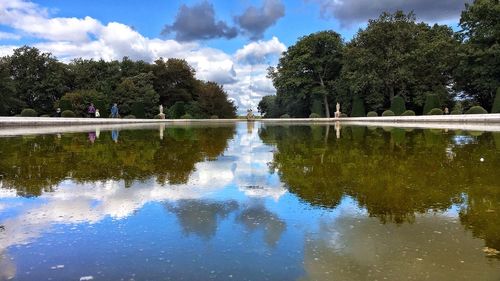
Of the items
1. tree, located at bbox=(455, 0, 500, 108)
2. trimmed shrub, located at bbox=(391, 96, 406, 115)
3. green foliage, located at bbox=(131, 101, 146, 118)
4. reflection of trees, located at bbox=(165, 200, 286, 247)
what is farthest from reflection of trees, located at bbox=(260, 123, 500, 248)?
green foliage, located at bbox=(131, 101, 146, 118)

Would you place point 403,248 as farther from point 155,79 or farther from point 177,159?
point 155,79

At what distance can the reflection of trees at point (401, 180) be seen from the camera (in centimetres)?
541

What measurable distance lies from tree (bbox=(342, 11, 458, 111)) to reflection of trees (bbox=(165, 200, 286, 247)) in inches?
1654

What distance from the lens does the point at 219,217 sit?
506 cm

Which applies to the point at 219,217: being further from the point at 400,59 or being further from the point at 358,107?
the point at 358,107

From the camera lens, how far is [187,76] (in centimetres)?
Result: 7012

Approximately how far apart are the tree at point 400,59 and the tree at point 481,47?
180 centimetres

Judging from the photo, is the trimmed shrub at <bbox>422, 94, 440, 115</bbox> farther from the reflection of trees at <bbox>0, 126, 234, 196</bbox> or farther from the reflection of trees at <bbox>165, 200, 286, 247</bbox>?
the reflection of trees at <bbox>165, 200, 286, 247</bbox>

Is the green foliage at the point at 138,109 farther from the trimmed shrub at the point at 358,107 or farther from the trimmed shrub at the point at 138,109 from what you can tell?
the trimmed shrub at the point at 358,107

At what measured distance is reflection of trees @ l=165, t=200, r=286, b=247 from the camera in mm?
4504

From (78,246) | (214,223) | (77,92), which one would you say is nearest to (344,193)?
(214,223)

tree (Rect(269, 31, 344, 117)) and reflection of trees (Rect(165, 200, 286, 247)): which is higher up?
tree (Rect(269, 31, 344, 117))

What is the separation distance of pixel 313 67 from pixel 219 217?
5339cm

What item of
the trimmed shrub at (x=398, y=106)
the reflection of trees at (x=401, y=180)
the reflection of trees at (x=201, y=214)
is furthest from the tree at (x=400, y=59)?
the reflection of trees at (x=201, y=214)
